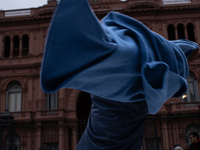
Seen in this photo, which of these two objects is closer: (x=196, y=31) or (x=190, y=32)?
(x=196, y=31)

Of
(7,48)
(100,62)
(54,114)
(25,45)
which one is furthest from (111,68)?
(7,48)

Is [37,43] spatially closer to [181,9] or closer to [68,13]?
[181,9]

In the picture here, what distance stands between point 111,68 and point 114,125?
1.80 feet

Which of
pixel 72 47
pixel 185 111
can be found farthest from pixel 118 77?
pixel 185 111

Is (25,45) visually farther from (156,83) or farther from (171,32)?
(156,83)

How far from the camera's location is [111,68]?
145 cm

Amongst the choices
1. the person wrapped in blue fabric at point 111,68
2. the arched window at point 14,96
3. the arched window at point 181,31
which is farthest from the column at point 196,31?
the person wrapped in blue fabric at point 111,68

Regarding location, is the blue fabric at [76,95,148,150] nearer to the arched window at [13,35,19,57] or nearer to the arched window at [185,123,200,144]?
the arched window at [185,123,200,144]

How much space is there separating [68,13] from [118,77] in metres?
0.45

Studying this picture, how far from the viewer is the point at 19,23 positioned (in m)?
21.8

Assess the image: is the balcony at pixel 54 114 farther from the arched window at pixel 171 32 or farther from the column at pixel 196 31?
the column at pixel 196 31

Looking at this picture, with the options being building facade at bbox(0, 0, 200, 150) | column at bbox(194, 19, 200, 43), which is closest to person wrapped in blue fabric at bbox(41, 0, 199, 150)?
building facade at bbox(0, 0, 200, 150)

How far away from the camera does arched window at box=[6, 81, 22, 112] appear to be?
2062 centimetres

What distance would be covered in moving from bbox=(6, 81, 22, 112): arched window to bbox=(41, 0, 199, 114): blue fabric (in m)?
20.2
